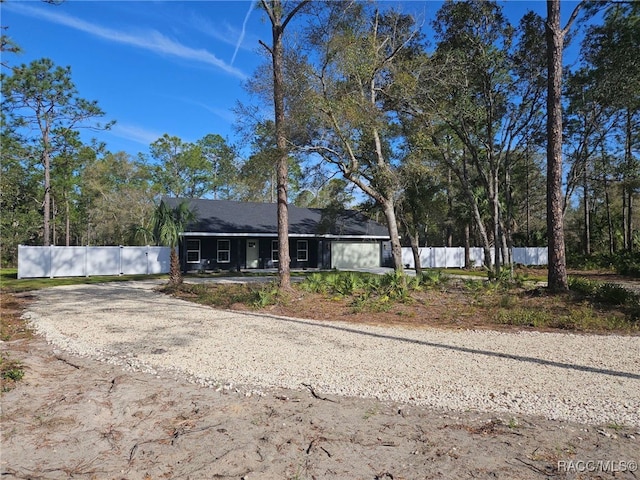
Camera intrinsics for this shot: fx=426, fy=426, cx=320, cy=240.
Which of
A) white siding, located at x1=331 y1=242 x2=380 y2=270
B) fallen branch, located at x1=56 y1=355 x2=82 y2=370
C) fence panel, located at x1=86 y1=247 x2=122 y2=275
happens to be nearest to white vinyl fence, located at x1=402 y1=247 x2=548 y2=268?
white siding, located at x1=331 y1=242 x2=380 y2=270

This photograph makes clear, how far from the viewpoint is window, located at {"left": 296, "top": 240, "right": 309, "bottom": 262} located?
90.0 ft

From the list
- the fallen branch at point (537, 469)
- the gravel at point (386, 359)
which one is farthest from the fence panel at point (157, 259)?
the fallen branch at point (537, 469)

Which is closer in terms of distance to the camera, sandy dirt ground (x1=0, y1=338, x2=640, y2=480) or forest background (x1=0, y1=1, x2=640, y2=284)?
sandy dirt ground (x1=0, y1=338, x2=640, y2=480)

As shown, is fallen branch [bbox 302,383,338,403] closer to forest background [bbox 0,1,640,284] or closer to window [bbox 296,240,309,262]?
A: forest background [bbox 0,1,640,284]

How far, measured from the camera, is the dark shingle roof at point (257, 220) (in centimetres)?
2444

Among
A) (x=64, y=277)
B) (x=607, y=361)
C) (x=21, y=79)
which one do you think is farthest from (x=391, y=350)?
(x=21, y=79)

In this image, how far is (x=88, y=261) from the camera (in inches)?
875

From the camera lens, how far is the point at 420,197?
19203 mm

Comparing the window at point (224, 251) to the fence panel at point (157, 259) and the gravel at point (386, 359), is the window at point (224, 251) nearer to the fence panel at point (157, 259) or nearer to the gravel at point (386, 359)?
the fence panel at point (157, 259)

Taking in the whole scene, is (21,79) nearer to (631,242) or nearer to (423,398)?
(423,398)

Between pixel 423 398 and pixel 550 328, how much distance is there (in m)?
4.91

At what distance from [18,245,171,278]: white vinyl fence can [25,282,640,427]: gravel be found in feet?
47.4

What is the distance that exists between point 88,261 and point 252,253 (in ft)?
29.2

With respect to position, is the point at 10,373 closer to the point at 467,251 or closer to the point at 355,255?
the point at 355,255
